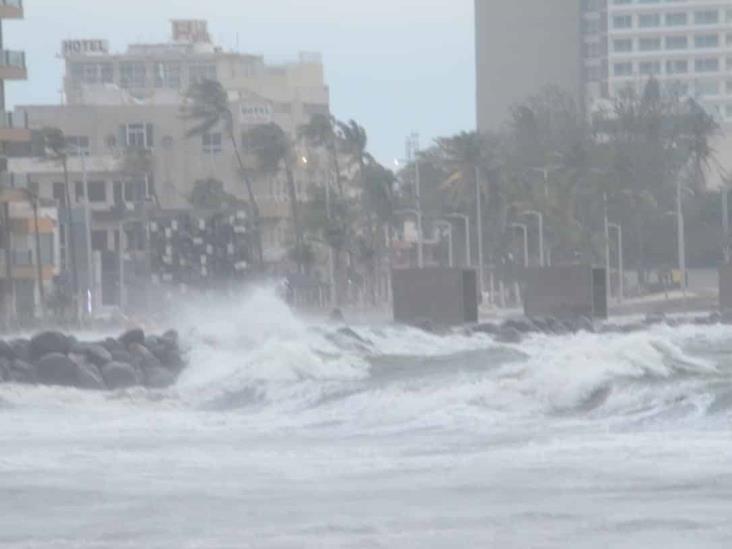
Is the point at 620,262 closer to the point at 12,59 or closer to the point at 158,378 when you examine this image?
the point at 12,59

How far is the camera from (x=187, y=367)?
35281mm

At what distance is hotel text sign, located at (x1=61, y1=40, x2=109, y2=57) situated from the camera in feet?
397

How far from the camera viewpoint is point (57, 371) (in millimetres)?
32281

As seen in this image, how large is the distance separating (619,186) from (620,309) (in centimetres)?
1716

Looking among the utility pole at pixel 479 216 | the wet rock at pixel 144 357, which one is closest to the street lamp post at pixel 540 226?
the utility pole at pixel 479 216

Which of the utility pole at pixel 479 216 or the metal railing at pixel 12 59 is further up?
the metal railing at pixel 12 59

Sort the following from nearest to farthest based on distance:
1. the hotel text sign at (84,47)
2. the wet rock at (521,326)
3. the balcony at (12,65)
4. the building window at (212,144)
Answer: the wet rock at (521,326), the balcony at (12,65), the building window at (212,144), the hotel text sign at (84,47)

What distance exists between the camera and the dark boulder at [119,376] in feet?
Result: 105

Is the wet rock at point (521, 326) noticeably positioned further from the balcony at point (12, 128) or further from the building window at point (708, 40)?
the building window at point (708, 40)

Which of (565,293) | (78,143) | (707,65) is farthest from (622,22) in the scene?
(565,293)

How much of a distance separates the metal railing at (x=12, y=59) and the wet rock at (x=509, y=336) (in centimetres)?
2117

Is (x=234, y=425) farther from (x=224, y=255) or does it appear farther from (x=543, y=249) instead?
(x=543, y=249)

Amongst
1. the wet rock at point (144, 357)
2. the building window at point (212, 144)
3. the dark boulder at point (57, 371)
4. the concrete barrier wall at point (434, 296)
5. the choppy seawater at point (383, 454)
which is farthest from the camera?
the building window at point (212, 144)

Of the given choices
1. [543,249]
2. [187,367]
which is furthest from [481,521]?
[543,249]
